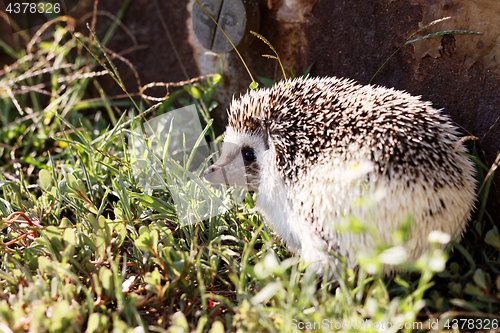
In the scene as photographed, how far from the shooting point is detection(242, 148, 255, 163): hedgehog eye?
2.12 m

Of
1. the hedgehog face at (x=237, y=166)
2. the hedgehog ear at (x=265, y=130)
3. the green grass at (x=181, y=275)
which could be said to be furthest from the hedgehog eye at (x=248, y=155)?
the green grass at (x=181, y=275)

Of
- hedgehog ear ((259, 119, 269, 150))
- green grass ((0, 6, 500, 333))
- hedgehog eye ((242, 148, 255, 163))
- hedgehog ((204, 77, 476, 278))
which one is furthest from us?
hedgehog eye ((242, 148, 255, 163))

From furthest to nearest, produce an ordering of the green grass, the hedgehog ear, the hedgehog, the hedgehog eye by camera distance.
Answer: the hedgehog eye
the hedgehog ear
the hedgehog
the green grass

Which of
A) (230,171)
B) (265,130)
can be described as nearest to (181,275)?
(230,171)

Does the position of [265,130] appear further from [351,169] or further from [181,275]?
[181,275]

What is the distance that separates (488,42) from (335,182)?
3.47ft

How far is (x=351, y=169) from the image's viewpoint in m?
1.60

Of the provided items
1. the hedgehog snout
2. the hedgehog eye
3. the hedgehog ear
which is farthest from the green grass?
the hedgehog ear

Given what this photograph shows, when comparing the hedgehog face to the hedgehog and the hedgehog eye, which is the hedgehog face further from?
the hedgehog

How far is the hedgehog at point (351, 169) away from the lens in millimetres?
1565

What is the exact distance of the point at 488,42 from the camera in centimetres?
190

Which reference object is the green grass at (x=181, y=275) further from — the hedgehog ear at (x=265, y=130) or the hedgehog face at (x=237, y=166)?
the hedgehog ear at (x=265, y=130)

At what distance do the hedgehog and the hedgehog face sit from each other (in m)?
0.11

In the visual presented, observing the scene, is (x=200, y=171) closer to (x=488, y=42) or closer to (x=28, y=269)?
(x=28, y=269)
